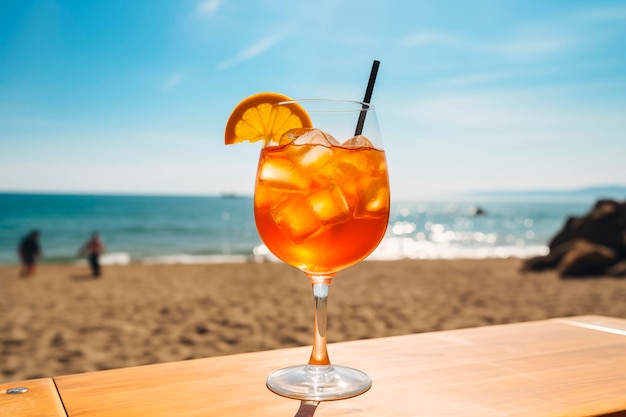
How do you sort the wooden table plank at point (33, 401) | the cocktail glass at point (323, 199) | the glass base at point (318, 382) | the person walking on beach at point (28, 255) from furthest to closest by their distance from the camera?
the person walking on beach at point (28, 255) < the cocktail glass at point (323, 199) < the glass base at point (318, 382) < the wooden table plank at point (33, 401)

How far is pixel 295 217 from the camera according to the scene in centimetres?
120

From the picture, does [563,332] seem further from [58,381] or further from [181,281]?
[181,281]

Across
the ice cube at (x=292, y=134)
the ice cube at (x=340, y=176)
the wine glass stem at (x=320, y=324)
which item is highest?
the ice cube at (x=292, y=134)

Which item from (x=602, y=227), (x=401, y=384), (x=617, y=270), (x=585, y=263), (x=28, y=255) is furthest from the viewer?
(x=28, y=255)

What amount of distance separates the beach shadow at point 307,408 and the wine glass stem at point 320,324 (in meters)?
0.15

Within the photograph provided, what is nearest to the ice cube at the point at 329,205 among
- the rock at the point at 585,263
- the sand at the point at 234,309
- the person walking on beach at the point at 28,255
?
the sand at the point at 234,309

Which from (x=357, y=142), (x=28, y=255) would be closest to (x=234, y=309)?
(x=357, y=142)

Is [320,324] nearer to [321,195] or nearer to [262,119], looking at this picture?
[321,195]

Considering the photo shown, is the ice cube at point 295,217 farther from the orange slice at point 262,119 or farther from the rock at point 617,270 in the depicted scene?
the rock at point 617,270

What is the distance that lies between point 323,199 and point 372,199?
0.11 metres

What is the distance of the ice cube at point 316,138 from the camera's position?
3.94 ft

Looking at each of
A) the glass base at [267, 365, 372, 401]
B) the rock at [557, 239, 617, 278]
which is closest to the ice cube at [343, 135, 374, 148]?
the glass base at [267, 365, 372, 401]

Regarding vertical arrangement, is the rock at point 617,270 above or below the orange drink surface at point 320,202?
below

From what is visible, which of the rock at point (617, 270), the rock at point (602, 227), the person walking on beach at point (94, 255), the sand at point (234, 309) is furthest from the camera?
the person walking on beach at point (94, 255)
